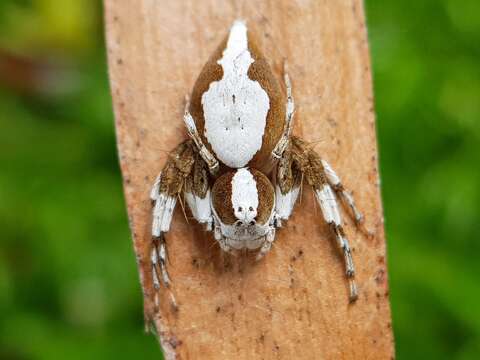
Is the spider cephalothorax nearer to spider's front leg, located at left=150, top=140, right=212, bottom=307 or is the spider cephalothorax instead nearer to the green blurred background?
spider's front leg, located at left=150, top=140, right=212, bottom=307

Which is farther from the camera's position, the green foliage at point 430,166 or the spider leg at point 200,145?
the green foliage at point 430,166

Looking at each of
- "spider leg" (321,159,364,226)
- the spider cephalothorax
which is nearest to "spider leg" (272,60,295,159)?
the spider cephalothorax

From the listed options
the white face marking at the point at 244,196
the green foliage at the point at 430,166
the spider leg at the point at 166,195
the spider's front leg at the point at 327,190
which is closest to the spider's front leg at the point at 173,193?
the spider leg at the point at 166,195

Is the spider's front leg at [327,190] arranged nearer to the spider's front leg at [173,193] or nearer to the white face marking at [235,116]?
the white face marking at [235,116]

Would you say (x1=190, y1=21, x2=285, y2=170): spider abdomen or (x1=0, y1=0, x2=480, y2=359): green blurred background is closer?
(x1=190, y1=21, x2=285, y2=170): spider abdomen

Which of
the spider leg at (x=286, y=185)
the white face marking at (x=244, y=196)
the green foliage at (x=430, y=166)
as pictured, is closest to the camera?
the white face marking at (x=244, y=196)

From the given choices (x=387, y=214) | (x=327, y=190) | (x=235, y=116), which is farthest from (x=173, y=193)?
(x=387, y=214)
